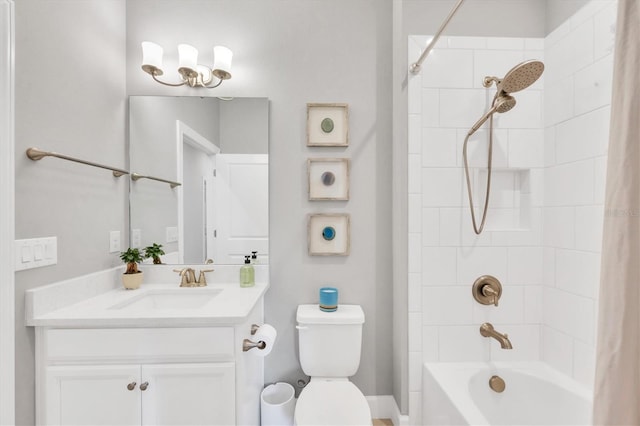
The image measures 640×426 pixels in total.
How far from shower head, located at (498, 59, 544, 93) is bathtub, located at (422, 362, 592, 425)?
136 cm

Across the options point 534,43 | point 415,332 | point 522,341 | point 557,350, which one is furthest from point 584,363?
point 534,43

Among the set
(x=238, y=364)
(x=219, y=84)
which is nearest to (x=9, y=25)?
(x=219, y=84)

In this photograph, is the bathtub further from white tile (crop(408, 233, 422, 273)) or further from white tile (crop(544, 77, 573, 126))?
white tile (crop(544, 77, 573, 126))

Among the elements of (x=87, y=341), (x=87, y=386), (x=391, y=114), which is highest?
(x=391, y=114)

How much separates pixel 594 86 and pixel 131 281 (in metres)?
2.37

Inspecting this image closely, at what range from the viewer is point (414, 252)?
1603 millimetres

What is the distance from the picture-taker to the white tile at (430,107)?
161 cm

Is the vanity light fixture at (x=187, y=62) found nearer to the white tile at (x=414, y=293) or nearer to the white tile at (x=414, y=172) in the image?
the white tile at (x=414, y=172)

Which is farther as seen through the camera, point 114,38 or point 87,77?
point 114,38

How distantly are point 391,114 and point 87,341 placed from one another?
70.8 inches

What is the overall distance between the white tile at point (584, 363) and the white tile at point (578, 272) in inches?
9.4

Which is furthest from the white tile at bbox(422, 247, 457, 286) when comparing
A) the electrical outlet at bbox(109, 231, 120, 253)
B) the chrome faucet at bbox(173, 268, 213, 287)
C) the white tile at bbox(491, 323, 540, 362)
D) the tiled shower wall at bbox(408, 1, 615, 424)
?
the electrical outlet at bbox(109, 231, 120, 253)

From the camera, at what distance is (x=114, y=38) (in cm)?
167

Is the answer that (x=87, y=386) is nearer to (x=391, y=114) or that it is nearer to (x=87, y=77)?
(x=87, y=77)
